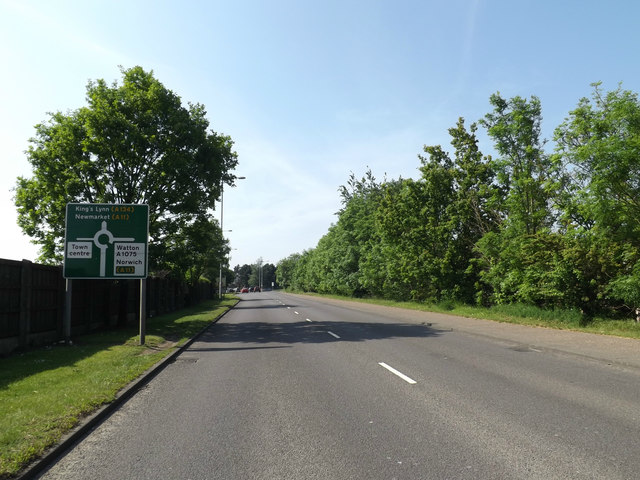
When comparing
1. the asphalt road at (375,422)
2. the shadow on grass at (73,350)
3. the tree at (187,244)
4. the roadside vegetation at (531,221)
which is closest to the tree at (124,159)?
the tree at (187,244)

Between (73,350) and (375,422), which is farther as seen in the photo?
(73,350)

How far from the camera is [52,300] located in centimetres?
1398

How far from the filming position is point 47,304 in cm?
1363

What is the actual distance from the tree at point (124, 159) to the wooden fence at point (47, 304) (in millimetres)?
2423

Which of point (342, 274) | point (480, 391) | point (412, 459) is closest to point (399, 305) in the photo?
point (342, 274)

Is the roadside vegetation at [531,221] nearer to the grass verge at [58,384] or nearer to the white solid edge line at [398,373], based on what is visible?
the white solid edge line at [398,373]

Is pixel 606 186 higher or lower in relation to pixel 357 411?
higher

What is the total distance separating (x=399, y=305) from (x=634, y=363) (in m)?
26.1

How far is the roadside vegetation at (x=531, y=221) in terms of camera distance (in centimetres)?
1566

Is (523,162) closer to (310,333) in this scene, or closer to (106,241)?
(310,333)

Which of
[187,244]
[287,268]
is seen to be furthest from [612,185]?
[287,268]

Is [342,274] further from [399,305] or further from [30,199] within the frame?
[30,199]

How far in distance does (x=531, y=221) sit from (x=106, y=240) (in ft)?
58.0

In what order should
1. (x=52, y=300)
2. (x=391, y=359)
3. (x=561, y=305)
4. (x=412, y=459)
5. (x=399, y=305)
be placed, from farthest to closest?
(x=399, y=305), (x=561, y=305), (x=52, y=300), (x=391, y=359), (x=412, y=459)
